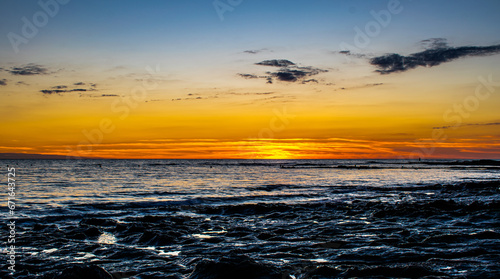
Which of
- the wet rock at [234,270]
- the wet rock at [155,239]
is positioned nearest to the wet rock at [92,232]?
the wet rock at [155,239]

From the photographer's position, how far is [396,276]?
7.61 meters

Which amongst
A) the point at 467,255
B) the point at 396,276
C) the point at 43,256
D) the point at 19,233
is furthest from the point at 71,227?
the point at 467,255

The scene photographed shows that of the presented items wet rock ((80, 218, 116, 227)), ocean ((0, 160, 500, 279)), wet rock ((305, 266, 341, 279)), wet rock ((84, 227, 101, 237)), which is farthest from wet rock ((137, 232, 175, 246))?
wet rock ((305, 266, 341, 279))

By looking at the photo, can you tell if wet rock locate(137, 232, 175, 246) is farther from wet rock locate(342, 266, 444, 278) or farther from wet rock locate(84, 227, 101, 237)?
wet rock locate(342, 266, 444, 278)

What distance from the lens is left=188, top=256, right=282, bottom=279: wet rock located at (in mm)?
7559

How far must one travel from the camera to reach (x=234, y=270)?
768 centimetres

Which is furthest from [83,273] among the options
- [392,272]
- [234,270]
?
[392,272]

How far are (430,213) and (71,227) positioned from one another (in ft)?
55.4

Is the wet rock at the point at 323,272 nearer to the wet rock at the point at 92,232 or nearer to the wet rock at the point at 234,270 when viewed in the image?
the wet rock at the point at 234,270

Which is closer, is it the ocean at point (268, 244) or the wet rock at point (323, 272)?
the wet rock at point (323, 272)

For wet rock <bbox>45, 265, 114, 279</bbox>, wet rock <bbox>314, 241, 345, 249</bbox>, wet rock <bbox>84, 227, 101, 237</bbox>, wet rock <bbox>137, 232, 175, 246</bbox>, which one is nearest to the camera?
wet rock <bbox>45, 265, 114, 279</bbox>

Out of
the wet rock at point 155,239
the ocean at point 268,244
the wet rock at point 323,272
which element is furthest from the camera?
the wet rock at point 155,239

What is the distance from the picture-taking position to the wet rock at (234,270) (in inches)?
298

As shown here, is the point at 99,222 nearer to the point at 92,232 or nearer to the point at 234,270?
the point at 92,232
